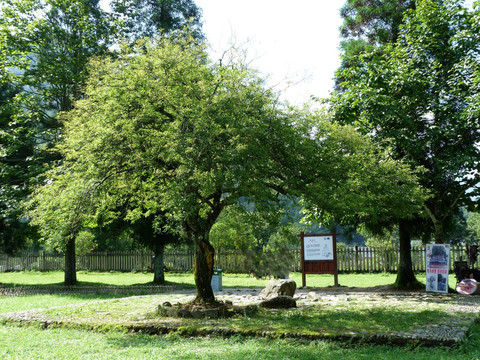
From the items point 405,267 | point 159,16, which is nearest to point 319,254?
point 405,267

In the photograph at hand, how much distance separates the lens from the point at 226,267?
86.6 ft

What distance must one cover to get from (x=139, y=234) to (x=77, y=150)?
9480mm

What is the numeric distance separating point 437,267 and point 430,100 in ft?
17.3

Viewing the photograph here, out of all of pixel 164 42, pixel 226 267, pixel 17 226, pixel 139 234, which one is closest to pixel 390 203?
pixel 164 42

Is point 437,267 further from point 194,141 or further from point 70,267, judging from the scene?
point 70,267

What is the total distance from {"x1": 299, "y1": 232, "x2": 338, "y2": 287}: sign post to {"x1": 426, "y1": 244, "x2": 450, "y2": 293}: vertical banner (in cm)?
358

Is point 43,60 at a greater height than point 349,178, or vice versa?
point 43,60

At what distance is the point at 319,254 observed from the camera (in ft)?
57.5

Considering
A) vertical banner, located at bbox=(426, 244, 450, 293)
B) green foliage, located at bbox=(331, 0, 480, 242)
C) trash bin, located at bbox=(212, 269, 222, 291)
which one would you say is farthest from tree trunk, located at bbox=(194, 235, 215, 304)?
vertical banner, located at bbox=(426, 244, 450, 293)

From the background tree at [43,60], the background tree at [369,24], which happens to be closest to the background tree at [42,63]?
the background tree at [43,60]

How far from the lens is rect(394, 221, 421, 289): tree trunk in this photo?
16.3 m

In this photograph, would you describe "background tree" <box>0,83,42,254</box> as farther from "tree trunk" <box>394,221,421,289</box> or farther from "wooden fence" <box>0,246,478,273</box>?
"tree trunk" <box>394,221,421,289</box>

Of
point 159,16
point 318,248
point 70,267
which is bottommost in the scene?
point 70,267

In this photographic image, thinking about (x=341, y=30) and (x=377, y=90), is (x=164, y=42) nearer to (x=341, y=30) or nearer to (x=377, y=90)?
(x=377, y=90)
